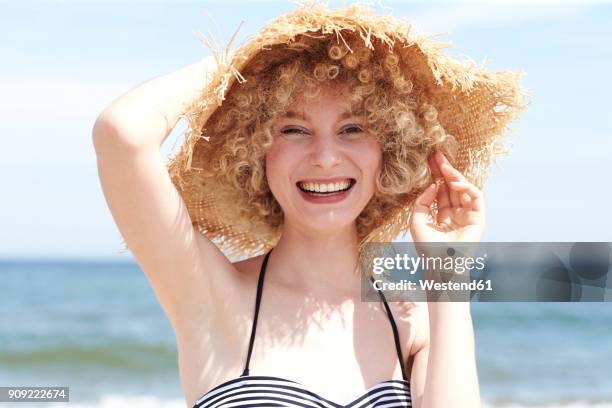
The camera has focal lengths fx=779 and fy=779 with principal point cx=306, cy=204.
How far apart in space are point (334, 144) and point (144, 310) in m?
17.1

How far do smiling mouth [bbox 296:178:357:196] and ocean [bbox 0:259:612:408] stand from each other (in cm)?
908

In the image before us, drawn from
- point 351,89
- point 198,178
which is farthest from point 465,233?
point 198,178

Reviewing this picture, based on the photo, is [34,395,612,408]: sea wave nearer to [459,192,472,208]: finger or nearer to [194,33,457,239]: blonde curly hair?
[194,33,457,239]: blonde curly hair

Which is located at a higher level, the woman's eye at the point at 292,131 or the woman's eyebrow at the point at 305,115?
the woman's eyebrow at the point at 305,115

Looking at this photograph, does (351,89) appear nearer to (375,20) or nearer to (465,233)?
(375,20)

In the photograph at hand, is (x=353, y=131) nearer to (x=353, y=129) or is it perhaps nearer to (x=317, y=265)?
(x=353, y=129)

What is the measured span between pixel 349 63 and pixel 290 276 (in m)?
0.81

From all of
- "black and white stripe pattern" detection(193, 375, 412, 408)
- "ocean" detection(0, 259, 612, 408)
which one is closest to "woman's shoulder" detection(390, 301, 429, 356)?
"black and white stripe pattern" detection(193, 375, 412, 408)

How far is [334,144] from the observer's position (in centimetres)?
266

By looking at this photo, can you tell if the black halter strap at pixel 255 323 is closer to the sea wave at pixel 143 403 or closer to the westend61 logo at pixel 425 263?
the westend61 logo at pixel 425 263

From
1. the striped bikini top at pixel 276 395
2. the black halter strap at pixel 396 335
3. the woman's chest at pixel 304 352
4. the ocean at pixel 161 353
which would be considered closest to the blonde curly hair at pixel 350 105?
the black halter strap at pixel 396 335

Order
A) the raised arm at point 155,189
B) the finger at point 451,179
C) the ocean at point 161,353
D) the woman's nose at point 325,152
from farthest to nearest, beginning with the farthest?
the ocean at point 161,353 < the finger at point 451,179 < the woman's nose at point 325,152 < the raised arm at point 155,189

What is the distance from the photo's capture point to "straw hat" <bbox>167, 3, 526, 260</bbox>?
102 inches

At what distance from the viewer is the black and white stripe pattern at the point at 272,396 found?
2514 millimetres
